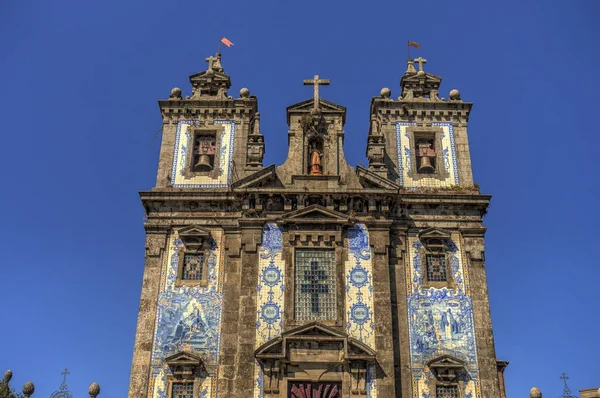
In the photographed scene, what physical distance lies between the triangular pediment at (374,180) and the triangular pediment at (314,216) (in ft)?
5.67

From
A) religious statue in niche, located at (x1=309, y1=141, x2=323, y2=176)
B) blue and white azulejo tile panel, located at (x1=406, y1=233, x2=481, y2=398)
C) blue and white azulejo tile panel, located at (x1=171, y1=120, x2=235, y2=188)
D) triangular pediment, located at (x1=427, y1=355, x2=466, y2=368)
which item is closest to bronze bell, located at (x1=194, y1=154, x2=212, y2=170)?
blue and white azulejo tile panel, located at (x1=171, y1=120, x2=235, y2=188)

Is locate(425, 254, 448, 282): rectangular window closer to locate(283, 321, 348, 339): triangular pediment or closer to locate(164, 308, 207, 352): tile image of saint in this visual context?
locate(283, 321, 348, 339): triangular pediment

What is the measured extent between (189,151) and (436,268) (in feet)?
35.8

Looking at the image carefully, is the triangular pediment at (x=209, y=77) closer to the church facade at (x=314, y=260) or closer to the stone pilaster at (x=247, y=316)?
the church facade at (x=314, y=260)

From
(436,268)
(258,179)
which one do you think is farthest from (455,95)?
(258,179)

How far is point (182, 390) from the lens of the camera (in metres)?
24.5

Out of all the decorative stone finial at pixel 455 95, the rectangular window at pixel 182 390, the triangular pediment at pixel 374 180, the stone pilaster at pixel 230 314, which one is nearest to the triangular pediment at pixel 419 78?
the decorative stone finial at pixel 455 95

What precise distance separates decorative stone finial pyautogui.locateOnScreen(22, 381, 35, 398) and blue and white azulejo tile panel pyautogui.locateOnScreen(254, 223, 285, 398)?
9.56 m

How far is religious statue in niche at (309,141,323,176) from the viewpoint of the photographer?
28156 millimetres

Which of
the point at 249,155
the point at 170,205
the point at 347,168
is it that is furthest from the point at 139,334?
the point at 347,168

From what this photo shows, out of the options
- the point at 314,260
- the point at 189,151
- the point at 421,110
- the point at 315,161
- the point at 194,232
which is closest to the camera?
the point at 314,260

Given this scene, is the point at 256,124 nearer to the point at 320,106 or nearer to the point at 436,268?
the point at 320,106

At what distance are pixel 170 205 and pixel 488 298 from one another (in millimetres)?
12466

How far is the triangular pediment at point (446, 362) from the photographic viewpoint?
2448 centimetres
